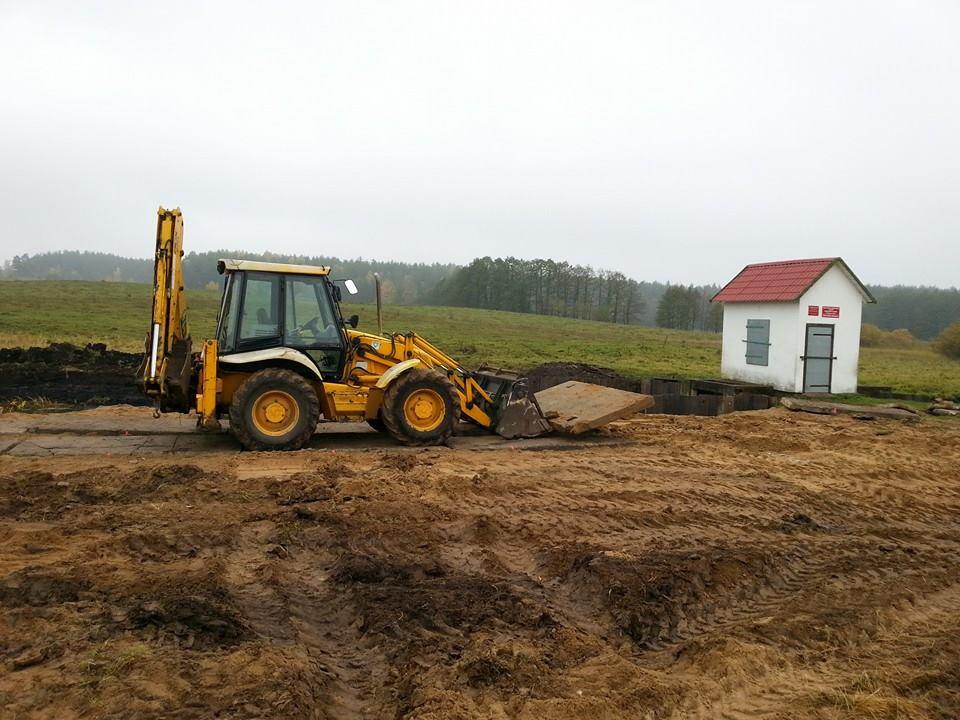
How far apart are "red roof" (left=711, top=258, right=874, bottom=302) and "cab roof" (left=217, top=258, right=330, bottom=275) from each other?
12.3m

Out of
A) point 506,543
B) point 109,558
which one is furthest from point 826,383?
Answer: point 109,558

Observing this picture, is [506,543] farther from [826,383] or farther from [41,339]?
[41,339]

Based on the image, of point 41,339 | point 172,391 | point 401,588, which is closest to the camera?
point 401,588

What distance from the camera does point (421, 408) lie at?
10523 millimetres

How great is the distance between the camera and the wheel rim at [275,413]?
32.0 ft

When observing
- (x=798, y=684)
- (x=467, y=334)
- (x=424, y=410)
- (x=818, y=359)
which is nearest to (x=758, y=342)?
(x=818, y=359)

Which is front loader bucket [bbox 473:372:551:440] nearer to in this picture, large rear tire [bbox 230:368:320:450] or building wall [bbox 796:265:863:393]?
large rear tire [bbox 230:368:320:450]

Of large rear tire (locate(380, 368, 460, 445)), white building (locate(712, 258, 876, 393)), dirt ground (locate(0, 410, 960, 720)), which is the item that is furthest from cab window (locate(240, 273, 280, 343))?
white building (locate(712, 258, 876, 393))

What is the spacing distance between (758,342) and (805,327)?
1401 mm

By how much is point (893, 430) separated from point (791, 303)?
5.47m

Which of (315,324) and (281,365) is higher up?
(315,324)

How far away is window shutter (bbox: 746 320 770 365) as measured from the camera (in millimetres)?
19125

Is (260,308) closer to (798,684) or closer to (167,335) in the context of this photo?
(167,335)

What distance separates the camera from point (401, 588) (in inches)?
218
